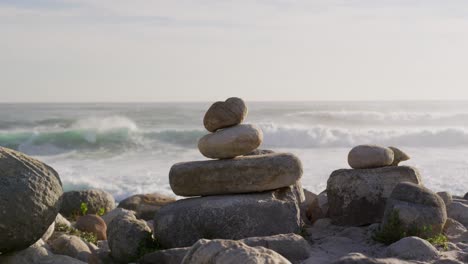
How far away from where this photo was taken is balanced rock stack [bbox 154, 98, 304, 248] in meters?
8.87

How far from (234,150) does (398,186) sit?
2359 mm

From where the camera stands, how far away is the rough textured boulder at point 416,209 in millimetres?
8570

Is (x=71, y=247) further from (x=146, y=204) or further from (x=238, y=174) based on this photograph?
(x=146, y=204)

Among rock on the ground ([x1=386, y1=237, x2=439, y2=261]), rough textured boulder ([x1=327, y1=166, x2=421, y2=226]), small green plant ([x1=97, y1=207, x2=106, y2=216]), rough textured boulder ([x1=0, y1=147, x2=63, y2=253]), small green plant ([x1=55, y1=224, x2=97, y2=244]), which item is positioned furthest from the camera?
small green plant ([x1=97, y1=207, x2=106, y2=216])

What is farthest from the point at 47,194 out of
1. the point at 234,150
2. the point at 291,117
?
the point at 291,117

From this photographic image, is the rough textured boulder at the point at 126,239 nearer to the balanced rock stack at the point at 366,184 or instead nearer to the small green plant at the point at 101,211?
the balanced rock stack at the point at 366,184

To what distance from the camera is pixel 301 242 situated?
7.88 m

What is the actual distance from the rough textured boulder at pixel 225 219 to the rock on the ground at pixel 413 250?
1.81 metres

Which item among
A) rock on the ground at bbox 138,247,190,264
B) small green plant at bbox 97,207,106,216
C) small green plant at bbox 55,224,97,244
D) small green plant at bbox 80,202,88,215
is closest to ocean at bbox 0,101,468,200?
small green plant at bbox 97,207,106,216

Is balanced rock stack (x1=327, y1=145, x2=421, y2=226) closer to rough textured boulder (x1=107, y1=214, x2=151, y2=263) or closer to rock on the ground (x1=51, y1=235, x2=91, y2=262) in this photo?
rough textured boulder (x1=107, y1=214, x2=151, y2=263)

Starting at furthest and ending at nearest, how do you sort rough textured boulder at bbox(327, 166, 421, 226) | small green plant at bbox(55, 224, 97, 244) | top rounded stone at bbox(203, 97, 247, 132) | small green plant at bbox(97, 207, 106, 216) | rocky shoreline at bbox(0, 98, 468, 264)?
1. small green plant at bbox(97, 207, 106, 216)
2. small green plant at bbox(55, 224, 97, 244)
3. rough textured boulder at bbox(327, 166, 421, 226)
4. top rounded stone at bbox(203, 97, 247, 132)
5. rocky shoreline at bbox(0, 98, 468, 264)

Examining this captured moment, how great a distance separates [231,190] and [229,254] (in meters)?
3.95

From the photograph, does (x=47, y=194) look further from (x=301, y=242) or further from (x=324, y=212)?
(x=324, y=212)

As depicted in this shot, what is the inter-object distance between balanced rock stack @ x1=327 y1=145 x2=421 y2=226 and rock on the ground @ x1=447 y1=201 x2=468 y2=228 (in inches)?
35.5
